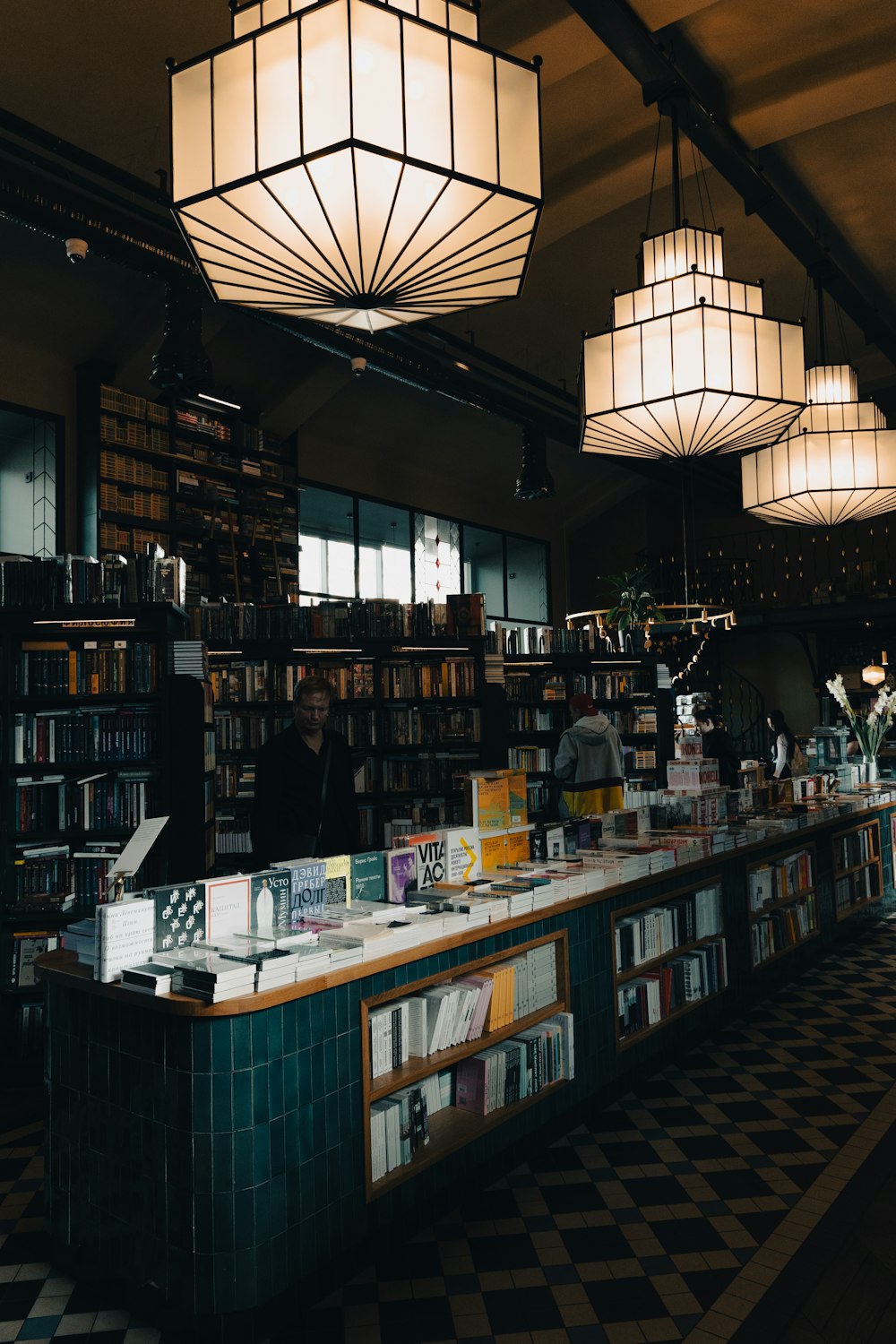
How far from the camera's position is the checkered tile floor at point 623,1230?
2.55 m

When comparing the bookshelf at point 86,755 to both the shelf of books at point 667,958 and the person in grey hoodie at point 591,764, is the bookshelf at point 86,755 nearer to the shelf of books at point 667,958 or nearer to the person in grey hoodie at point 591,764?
the shelf of books at point 667,958

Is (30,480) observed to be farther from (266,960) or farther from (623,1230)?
(623,1230)

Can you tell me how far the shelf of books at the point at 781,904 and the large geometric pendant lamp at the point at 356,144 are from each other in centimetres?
397

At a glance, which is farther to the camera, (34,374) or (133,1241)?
(34,374)

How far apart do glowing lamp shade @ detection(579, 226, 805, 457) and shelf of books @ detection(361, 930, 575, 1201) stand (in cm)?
213

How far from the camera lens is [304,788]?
4.39m

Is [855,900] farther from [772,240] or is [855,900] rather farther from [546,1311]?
[772,240]

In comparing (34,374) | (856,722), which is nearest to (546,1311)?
(856,722)

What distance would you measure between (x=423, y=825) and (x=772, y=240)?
270 inches

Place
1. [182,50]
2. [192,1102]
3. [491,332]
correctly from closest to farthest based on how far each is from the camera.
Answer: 1. [192,1102]
2. [182,50]
3. [491,332]

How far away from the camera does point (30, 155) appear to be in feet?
18.9

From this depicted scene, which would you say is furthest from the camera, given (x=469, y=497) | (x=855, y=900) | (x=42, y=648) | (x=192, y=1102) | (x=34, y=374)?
(x=469, y=497)

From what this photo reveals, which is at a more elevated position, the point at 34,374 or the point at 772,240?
the point at 772,240

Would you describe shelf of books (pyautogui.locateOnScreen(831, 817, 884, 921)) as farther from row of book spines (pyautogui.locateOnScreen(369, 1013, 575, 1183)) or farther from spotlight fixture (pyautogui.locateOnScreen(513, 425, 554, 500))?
spotlight fixture (pyautogui.locateOnScreen(513, 425, 554, 500))
